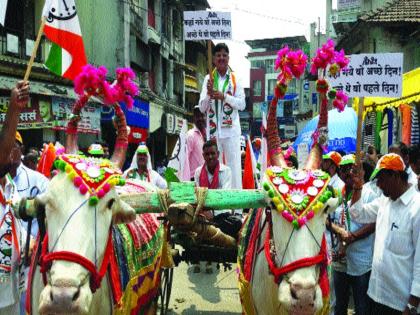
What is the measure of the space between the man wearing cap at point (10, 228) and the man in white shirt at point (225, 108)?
11.3 feet

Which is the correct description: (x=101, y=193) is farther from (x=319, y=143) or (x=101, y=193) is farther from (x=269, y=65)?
(x=269, y=65)

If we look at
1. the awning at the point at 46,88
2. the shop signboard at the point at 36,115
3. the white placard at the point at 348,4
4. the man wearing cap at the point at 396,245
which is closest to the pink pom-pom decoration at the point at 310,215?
the man wearing cap at the point at 396,245

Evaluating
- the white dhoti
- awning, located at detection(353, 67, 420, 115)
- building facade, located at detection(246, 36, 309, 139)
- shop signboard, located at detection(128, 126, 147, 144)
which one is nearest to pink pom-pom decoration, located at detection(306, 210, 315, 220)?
the white dhoti

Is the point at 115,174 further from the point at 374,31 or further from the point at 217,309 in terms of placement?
the point at 374,31

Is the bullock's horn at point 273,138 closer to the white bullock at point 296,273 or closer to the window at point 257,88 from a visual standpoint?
the white bullock at point 296,273

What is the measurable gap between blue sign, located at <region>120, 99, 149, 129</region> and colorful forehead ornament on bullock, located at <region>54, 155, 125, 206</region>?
1705cm

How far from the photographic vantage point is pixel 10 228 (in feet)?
12.1

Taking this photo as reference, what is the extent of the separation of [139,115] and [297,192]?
62.0 feet

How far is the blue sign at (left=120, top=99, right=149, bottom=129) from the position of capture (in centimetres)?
2064

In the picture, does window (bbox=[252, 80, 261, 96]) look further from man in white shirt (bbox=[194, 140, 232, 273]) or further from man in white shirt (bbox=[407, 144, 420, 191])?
man in white shirt (bbox=[194, 140, 232, 273])

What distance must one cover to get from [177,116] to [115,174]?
1069 inches

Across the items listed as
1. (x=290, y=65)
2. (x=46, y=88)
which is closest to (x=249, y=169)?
(x=290, y=65)

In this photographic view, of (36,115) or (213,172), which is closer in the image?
(213,172)

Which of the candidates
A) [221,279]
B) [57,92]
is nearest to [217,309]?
[221,279]
